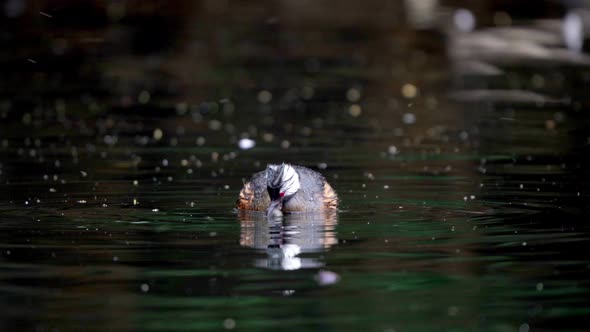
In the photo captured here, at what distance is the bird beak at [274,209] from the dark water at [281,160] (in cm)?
24

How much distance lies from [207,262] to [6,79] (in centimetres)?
1526

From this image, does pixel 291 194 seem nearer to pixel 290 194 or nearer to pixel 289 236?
pixel 290 194

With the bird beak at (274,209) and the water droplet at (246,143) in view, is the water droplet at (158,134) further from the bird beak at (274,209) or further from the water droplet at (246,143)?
the bird beak at (274,209)

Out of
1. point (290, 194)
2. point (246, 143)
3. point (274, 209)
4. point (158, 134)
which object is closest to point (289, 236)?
point (274, 209)

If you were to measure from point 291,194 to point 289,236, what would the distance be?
170cm

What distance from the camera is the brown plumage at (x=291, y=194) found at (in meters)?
13.0

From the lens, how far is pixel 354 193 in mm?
13961

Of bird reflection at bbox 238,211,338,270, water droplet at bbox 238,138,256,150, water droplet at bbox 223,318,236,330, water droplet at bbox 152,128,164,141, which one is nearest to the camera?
water droplet at bbox 223,318,236,330

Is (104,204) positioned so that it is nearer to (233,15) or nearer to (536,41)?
(536,41)

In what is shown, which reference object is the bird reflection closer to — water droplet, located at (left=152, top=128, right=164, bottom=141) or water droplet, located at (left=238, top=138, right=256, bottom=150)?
water droplet, located at (left=238, top=138, right=256, bottom=150)

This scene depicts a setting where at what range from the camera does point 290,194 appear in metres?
13.1

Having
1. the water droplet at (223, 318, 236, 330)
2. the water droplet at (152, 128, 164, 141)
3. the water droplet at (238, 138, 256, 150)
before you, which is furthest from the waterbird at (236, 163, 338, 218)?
the water droplet at (152, 128, 164, 141)

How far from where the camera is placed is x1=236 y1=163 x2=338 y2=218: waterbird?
13023 mm

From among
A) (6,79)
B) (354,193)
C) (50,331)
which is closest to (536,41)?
(6,79)
